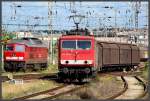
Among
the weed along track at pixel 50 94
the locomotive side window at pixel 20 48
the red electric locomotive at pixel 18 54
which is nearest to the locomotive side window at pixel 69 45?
the weed along track at pixel 50 94

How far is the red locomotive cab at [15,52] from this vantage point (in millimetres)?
34000

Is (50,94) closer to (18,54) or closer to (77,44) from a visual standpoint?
(77,44)

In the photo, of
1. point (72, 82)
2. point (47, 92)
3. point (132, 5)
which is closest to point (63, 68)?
point (72, 82)

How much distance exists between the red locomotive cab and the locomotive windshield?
11599 mm

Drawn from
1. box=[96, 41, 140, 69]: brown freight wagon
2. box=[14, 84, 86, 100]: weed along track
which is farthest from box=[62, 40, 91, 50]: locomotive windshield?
box=[96, 41, 140, 69]: brown freight wagon

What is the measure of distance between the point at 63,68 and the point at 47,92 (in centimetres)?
400

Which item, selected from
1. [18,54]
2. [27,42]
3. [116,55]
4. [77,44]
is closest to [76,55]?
[77,44]

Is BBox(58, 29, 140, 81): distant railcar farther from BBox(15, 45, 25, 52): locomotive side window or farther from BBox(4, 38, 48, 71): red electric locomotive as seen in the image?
BBox(15, 45, 25, 52): locomotive side window

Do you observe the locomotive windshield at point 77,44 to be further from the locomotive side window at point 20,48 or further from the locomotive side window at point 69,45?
the locomotive side window at point 20,48

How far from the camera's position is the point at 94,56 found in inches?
905

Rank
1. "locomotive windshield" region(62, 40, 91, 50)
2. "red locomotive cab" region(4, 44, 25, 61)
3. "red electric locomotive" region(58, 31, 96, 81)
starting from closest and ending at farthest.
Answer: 1. "red electric locomotive" region(58, 31, 96, 81)
2. "locomotive windshield" region(62, 40, 91, 50)
3. "red locomotive cab" region(4, 44, 25, 61)

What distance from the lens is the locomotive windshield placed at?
74.9ft

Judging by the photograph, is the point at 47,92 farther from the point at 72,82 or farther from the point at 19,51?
the point at 19,51

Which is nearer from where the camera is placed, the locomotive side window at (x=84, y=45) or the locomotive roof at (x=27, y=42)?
the locomotive side window at (x=84, y=45)
